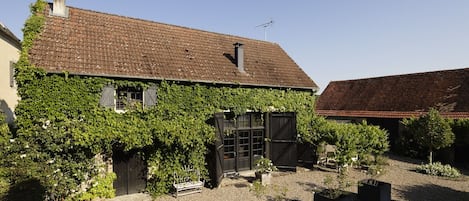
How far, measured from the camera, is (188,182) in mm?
10367

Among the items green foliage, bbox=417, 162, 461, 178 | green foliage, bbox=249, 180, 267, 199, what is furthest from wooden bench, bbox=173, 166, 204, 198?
green foliage, bbox=417, 162, 461, 178

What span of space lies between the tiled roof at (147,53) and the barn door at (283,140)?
1677 mm

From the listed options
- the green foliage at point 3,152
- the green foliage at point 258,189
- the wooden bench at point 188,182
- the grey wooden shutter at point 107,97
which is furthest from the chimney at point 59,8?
the green foliage at point 258,189

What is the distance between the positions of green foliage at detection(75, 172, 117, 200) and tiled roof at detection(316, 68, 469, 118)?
17090mm

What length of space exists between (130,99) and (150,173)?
2785 mm

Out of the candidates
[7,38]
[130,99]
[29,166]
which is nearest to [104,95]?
[130,99]

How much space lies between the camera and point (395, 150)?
18.2 m

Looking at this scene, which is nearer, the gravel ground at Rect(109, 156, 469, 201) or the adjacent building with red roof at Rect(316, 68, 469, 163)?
the gravel ground at Rect(109, 156, 469, 201)

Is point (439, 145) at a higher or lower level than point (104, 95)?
lower

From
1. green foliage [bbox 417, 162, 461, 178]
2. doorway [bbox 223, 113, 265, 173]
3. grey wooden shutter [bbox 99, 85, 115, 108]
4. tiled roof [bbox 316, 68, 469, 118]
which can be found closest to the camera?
grey wooden shutter [bbox 99, 85, 115, 108]

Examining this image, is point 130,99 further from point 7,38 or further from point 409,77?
point 409,77

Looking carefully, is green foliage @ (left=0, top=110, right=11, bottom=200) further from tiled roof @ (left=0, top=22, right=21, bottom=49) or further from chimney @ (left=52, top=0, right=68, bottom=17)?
tiled roof @ (left=0, top=22, right=21, bottom=49)

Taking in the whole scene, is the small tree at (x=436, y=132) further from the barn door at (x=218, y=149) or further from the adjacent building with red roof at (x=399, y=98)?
the barn door at (x=218, y=149)

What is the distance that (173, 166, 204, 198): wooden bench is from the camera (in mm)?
9992
